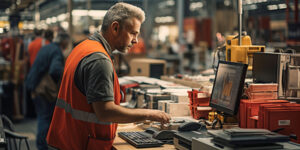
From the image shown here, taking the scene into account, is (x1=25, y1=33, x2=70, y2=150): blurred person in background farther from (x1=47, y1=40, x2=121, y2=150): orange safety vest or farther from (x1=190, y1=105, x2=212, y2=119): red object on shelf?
(x1=47, y1=40, x2=121, y2=150): orange safety vest

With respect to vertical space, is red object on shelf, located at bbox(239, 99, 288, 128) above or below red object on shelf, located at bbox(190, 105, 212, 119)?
above

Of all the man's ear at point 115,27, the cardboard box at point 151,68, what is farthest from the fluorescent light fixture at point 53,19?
the man's ear at point 115,27

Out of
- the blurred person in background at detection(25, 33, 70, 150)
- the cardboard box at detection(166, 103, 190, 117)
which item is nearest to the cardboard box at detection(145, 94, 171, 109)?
the cardboard box at detection(166, 103, 190, 117)

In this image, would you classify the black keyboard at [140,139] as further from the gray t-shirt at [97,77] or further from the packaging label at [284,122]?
the packaging label at [284,122]

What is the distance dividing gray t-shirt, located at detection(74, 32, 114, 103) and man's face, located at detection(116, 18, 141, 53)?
223mm

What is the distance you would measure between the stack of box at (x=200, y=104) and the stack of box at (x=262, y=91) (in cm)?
43

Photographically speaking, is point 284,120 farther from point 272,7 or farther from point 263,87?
point 272,7

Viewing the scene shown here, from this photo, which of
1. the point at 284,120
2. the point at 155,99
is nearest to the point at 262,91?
the point at 284,120

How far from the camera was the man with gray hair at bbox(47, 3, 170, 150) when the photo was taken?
2.43 meters

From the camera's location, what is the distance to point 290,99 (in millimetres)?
3213

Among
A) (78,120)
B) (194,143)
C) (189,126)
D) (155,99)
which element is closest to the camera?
(194,143)

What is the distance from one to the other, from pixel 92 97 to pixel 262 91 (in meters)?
1.36

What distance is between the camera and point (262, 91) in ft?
10.4

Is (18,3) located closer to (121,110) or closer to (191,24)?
(121,110)
